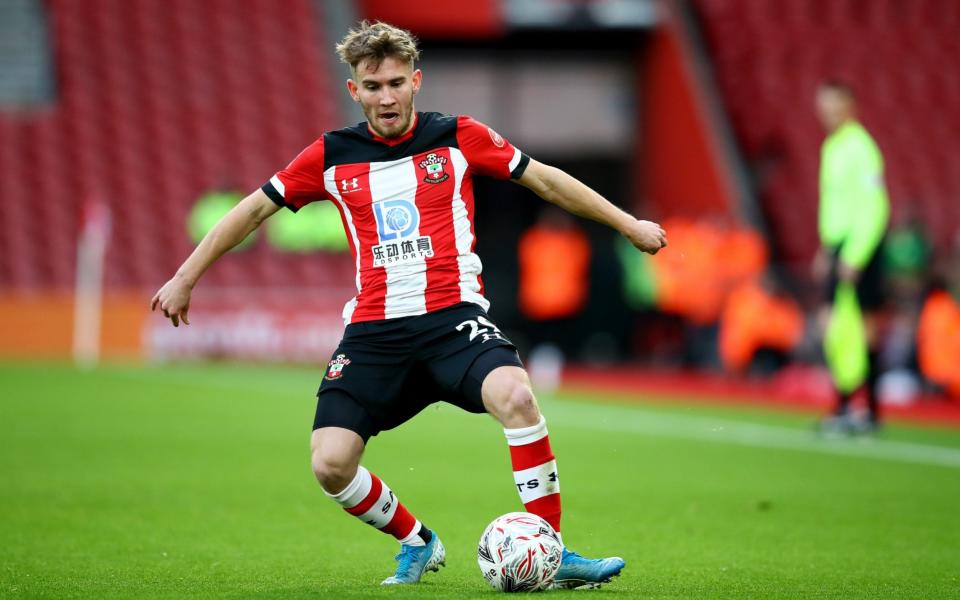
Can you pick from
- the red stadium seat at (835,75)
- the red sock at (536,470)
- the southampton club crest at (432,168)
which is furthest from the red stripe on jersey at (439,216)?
the red stadium seat at (835,75)

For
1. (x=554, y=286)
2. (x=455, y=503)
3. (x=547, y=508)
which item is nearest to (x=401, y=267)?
(x=547, y=508)

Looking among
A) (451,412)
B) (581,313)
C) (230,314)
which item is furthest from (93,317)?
(451,412)

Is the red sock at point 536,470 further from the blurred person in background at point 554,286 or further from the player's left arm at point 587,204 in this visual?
the blurred person in background at point 554,286

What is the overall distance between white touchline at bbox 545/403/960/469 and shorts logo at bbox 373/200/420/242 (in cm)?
534

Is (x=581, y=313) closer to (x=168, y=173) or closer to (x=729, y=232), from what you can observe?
(x=729, y=232)

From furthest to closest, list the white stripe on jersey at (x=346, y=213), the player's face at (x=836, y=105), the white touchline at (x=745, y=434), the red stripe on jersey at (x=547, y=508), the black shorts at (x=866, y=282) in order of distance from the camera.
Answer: the black shorts at (x=866, y=282), the player's face at (x=836, y=105), the white touchline at (x=745, y=434), the white stripe on jersey at (x=346, y=213), the red stripe on jersey at (x=547, y=508)

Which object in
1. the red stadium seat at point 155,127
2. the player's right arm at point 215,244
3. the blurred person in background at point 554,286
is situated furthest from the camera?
the red stadium seat at point 155,127

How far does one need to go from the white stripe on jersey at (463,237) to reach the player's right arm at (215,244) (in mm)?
690

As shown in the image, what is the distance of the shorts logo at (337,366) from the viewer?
5.25 m

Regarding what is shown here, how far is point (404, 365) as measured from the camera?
5.24 meters

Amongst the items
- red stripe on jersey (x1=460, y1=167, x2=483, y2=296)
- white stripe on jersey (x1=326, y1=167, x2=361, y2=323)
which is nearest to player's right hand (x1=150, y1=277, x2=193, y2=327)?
white stripe on jersey (x1=326, y1=167, x2=361, y2=323)

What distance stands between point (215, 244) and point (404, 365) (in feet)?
2.83

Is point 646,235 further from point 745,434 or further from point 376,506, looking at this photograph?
point 745,434

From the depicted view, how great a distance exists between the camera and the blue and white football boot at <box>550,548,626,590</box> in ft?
16.3
